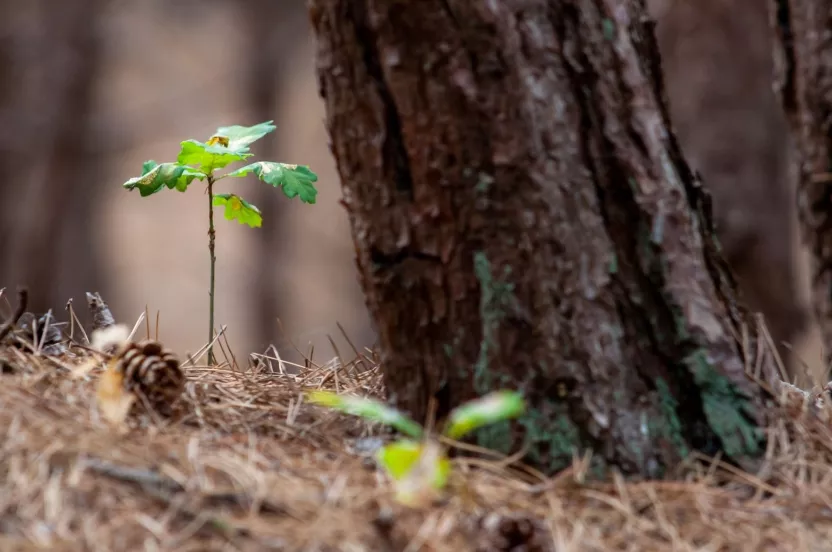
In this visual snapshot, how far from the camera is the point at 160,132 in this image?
6789 millimetres

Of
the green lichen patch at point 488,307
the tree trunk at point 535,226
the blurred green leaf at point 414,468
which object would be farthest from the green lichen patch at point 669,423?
the blurred green leaf at point 414,468

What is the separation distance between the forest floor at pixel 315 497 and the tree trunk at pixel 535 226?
0.24ft

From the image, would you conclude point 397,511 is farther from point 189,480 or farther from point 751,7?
point 751,7

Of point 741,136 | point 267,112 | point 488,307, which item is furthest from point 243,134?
point 267,112

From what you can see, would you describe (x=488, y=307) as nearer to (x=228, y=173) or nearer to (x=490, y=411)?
(x=490, y=411)

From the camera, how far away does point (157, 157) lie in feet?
34.4

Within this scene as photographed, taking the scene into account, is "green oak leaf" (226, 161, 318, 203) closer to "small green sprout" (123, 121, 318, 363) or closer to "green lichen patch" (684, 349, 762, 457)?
"small green sprout" (123, 121, 318, 363)

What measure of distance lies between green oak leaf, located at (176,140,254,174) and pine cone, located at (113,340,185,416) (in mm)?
286

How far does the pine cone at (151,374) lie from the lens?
1021 mm

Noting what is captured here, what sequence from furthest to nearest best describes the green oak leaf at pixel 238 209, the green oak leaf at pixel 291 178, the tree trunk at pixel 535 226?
the green oak leaf at pixel 238 209, the green oak leaf at pixel 291 178, the tree trunk at pixel 535 226

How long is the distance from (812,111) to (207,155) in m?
1.52

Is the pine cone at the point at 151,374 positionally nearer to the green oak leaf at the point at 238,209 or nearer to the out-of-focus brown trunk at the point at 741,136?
the green oak leaf at the point at 238,209

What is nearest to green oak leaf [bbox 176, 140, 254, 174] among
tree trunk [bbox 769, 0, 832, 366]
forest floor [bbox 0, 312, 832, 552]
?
forest floor [bbox 0, 312, 832, 552]

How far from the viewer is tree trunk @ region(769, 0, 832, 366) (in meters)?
1.97
